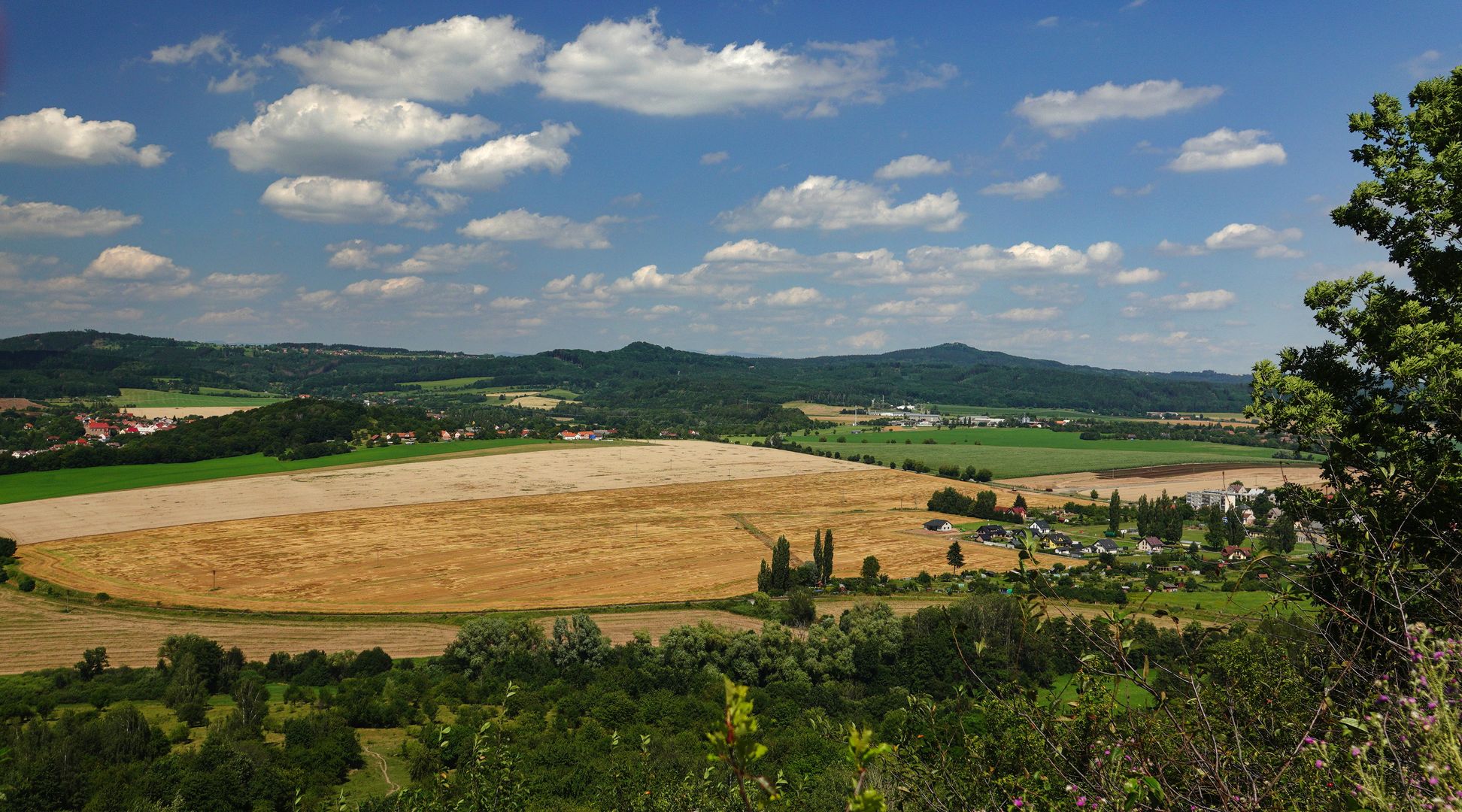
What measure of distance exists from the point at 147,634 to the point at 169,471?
70741 millimetres

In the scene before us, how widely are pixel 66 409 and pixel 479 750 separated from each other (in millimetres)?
226909

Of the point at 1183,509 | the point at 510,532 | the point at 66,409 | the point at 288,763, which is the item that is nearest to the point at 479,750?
the point at 288,763

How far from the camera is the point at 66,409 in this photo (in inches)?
7082

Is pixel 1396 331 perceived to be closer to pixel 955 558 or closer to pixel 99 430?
pixel 955 558

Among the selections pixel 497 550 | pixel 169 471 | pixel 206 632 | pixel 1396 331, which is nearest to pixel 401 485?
pixel 169 471

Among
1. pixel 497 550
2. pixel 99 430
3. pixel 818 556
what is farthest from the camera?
pixel 99 430

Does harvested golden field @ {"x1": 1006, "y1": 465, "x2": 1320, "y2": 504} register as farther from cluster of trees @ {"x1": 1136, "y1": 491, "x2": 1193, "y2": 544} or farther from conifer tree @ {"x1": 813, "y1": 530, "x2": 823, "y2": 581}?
conifer tree @ {"x1": 813, "y1": 530, "x2": 823, "y2": 581}

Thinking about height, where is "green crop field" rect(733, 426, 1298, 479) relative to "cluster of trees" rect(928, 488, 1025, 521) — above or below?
above

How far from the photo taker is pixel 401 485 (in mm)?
103375

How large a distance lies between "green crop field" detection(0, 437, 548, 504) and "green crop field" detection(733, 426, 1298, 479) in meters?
71.3

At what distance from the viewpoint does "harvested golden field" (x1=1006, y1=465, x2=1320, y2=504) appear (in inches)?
4254

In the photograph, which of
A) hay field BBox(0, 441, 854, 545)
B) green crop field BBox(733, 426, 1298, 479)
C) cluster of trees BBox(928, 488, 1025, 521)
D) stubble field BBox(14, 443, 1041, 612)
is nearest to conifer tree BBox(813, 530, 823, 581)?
stubble field BBox(14, 443, 1041, 612)

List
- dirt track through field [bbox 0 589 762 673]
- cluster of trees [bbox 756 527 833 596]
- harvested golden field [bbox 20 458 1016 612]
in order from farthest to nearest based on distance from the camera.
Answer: cluster of trees [bbox 756 527 833 596] → harvested golden field [bbox 20 458 1016 612] → dirt track through field [bbox 0 589 762 673]

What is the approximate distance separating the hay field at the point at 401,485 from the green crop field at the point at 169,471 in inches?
145
